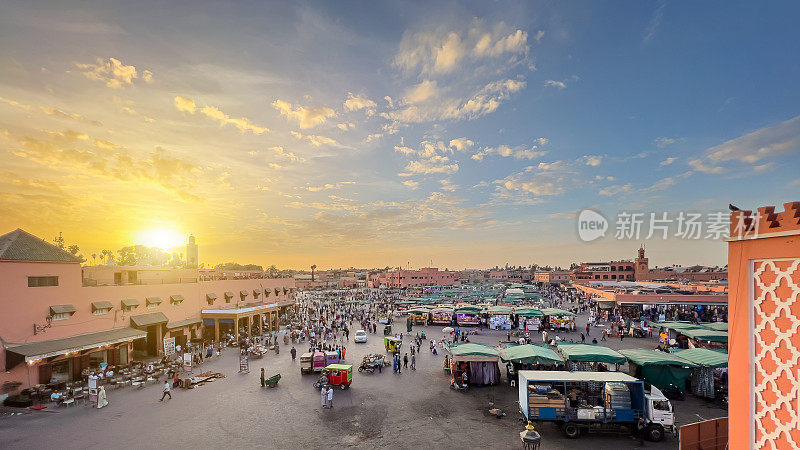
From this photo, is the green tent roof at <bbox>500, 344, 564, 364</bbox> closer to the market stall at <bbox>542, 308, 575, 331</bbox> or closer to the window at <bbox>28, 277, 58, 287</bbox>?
the market stall at <bbox>542, 308, 575, 331</bbox>

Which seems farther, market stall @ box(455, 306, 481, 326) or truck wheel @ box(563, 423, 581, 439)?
market stall @ box(455, 306, 481, 326)

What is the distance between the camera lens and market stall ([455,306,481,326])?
39.9 m

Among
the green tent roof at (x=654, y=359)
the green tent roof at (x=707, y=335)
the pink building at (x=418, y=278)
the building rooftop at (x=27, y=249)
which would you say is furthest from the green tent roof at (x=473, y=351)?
the pink building at (x=418, y=278)

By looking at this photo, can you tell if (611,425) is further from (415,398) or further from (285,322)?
(285,322)

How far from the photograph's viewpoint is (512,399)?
17.0 meters

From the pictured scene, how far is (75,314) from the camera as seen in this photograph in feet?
68.0

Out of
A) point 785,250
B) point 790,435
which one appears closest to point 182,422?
point 790,435

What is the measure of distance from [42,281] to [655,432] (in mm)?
29422

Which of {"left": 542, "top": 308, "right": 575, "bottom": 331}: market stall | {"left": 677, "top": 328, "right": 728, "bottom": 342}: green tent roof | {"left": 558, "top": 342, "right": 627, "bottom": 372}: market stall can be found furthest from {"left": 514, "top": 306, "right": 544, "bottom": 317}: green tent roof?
{"left": 558, "top": 342, "right": 627, "bottom": 372}: market stall

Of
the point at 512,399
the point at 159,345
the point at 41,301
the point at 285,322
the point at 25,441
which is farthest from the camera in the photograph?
the point at 285,322

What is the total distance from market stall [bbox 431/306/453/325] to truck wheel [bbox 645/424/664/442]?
92.2ft

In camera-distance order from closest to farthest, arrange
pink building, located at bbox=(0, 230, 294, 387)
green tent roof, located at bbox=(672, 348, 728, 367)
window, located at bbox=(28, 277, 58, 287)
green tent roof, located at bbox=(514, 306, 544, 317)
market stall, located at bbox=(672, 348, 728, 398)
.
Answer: green tent roof, located at bbox=(672, 348, 728, 367)
market stall, located at bbox=(672, 348, 728, 398)
pink building, located at bbox=(0, 230, 294, 387)
window, located at bbox=(28, 277, 58, 287)
green tent roof, located at bbox=(514, 306, 544, 317)

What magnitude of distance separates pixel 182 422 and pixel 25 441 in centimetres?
487

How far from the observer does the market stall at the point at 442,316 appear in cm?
4091
